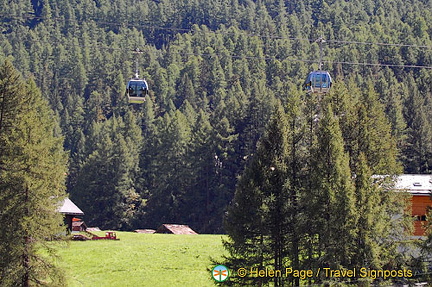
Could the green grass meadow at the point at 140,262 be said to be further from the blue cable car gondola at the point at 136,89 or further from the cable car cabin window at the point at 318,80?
the cable car cabin window at the point at 318,80

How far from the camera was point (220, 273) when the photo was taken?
130 feet

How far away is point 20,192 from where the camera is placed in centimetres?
3825

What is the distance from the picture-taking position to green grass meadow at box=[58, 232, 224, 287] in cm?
4272

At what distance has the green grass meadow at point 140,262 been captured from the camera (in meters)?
42.7

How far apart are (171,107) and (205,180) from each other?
65669 mm

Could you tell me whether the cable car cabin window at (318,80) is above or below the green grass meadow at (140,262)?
above

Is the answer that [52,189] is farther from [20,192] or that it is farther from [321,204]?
[321,204]

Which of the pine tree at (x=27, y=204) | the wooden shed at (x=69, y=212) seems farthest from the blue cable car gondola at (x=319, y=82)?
the wooden shed at (x=69, y=212)

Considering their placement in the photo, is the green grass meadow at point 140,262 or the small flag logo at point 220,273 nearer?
the small flag logo at point 220,273

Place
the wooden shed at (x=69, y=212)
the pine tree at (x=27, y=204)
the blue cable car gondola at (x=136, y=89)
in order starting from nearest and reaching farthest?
the blue cable car gondola at (x=136, y=89), the pine tree at (x=27, y=204), the wooden shed at (x=69, y=212)

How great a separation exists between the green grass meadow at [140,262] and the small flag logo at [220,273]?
170 centimetres

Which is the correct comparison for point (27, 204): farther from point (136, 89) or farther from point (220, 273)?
point (220, 273)

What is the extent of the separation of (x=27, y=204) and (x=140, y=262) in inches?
466

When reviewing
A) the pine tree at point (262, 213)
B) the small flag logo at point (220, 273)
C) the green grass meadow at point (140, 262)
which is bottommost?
the green grass meadow at point (140, 262)
